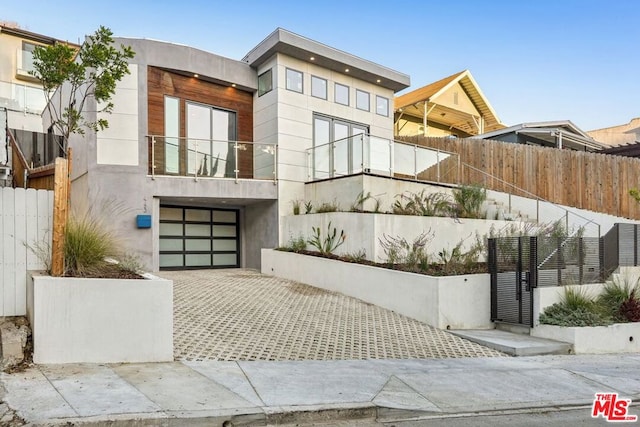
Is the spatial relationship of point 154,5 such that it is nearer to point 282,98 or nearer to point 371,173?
point 282,98

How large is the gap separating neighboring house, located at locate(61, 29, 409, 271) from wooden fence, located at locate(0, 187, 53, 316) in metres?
6.11

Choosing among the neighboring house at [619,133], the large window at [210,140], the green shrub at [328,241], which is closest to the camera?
the green shrub at [328,241]

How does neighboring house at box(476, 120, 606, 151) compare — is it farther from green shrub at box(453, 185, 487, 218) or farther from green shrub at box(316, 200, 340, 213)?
green shrub at box(316, 200, 340, 213)

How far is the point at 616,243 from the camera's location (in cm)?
1029

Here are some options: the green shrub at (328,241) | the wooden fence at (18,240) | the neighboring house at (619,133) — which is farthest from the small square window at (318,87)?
the neighboring house at (619,133)

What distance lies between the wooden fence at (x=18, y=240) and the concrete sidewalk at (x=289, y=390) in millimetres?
1555

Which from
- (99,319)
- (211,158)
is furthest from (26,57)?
(99,319)

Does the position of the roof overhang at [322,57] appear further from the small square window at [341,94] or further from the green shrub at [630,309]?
the green shrub at [630,309]

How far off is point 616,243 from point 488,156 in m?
7.84

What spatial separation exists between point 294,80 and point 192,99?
11.4ft

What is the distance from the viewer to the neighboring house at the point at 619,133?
106ft

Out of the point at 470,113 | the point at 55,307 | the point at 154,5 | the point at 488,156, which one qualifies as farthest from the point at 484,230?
A: the point at 470,113

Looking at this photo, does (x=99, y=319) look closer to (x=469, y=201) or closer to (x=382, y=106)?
(x=469, y=201)

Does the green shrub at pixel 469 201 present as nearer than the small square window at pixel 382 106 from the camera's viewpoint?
Yes
